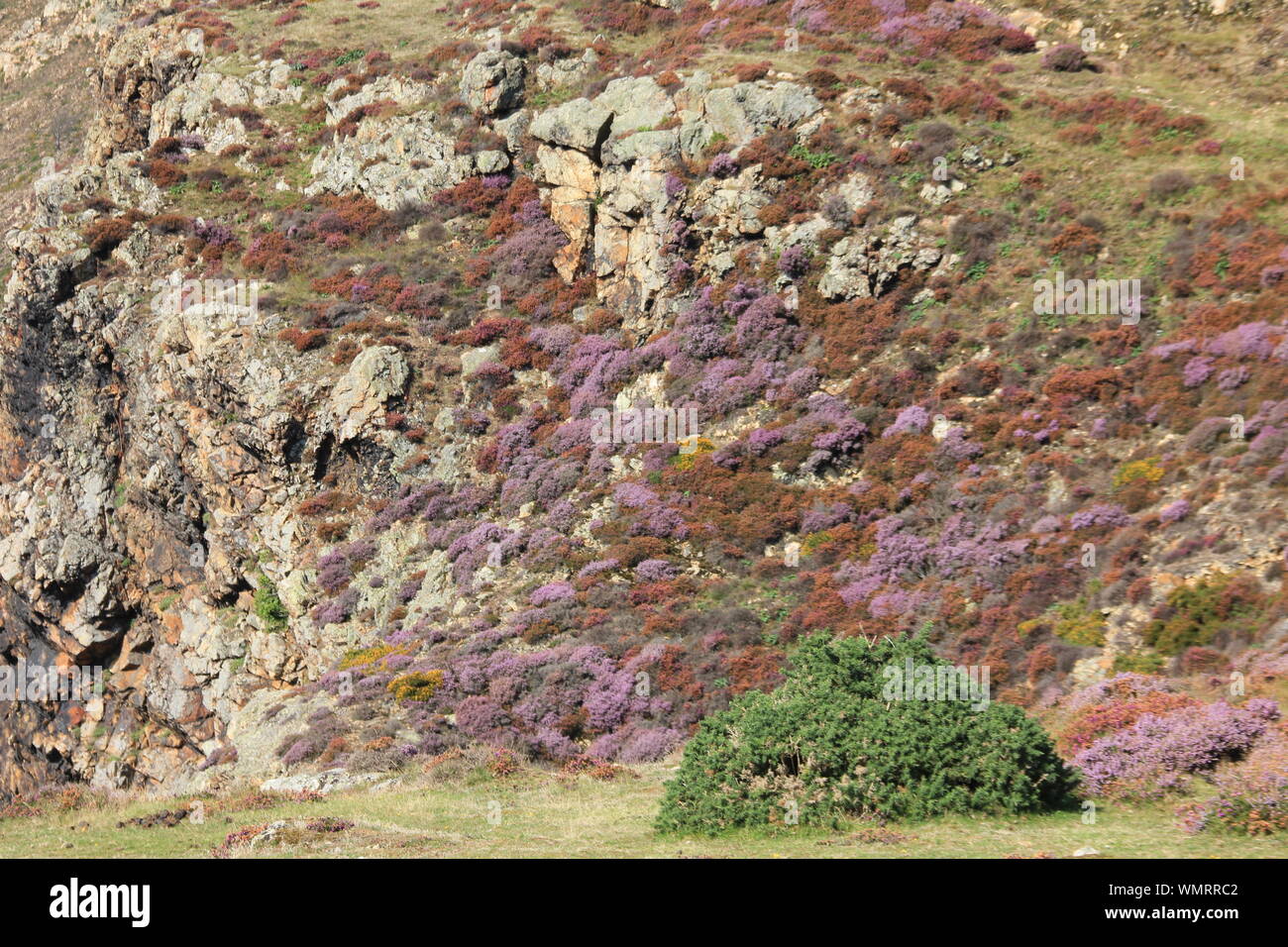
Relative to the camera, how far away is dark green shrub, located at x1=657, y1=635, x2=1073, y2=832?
18.7 m

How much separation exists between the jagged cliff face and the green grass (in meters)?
4.49

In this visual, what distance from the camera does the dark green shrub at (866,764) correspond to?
18.7 meters

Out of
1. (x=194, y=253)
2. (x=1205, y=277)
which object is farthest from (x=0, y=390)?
(x=1205, y=277)

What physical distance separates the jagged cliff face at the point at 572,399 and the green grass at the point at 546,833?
4.49m

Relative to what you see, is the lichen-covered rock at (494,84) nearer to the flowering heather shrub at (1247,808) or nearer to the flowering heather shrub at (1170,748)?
the flowering heather shrub at (1170,748)

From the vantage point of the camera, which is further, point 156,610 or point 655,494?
point 156,610

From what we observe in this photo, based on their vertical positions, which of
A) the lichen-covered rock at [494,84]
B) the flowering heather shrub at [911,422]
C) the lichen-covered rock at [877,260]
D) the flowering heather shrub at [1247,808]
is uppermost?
the lichen-covered rock at [494,84]

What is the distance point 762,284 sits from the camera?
4469 centimetres

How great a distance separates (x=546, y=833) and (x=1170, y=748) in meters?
12.6

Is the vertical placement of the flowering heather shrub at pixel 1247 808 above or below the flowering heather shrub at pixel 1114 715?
above

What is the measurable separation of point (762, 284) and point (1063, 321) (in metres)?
12.9

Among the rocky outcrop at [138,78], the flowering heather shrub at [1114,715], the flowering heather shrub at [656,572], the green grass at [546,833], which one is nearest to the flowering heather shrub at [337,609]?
the flowering heather shrub at [656,572]
